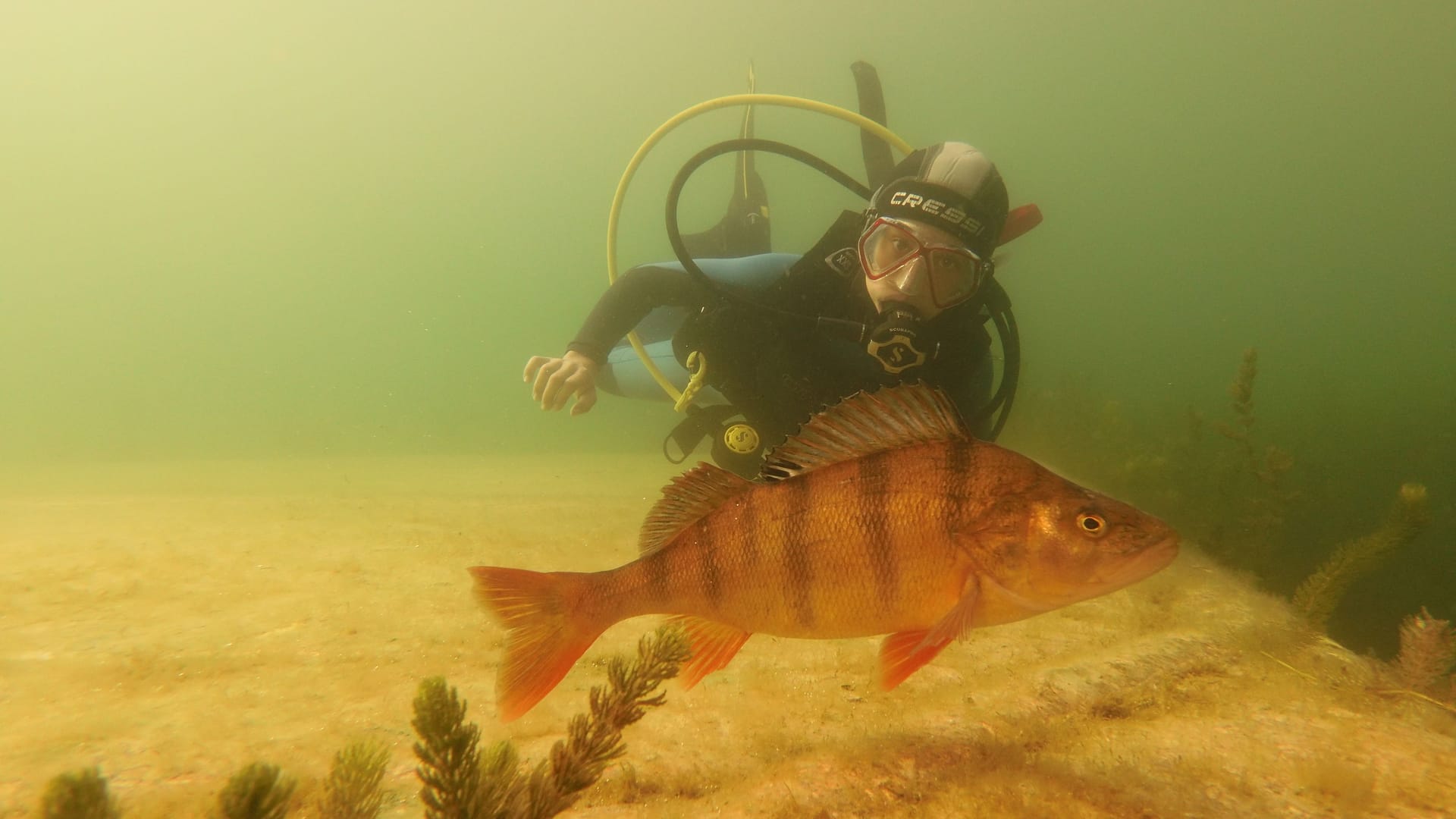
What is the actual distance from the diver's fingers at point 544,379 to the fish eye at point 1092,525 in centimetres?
362

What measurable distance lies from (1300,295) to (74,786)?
116504mm

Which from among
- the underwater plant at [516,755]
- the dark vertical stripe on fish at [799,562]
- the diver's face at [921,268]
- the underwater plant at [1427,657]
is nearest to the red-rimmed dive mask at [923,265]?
the diver's face at [921,268]

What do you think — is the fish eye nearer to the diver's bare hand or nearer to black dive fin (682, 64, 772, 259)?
the diver's bare hand

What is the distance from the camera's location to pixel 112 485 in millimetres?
11141

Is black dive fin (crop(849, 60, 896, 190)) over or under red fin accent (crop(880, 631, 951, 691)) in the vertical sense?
over

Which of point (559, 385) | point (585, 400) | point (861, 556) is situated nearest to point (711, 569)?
point (861, 556)

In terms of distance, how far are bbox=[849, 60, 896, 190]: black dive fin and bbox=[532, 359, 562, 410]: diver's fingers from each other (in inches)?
157

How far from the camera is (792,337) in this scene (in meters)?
4.58

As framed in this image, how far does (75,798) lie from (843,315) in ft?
14.8

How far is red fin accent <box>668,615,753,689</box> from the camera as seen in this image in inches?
77.2

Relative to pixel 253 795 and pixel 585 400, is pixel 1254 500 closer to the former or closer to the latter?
pixel 585 400

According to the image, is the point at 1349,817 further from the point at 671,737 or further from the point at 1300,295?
the point at 1300,295

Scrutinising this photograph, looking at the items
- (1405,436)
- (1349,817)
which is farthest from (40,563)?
(1405,436)

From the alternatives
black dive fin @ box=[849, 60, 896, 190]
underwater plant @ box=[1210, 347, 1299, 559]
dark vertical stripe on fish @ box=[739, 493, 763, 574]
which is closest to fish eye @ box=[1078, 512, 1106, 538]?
dark vertical stripe on fish @ box=[739, 493, 763, 574]
